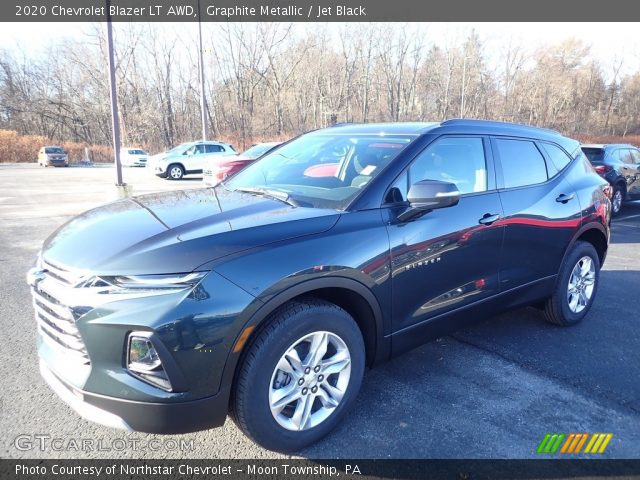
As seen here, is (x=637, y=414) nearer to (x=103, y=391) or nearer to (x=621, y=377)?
(x=621, y=377)

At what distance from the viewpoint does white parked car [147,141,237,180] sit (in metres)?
20.5

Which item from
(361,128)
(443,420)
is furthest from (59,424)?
(361,128)

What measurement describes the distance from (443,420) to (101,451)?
6.61ft

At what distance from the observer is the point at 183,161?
68.0 feet

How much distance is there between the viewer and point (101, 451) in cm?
245

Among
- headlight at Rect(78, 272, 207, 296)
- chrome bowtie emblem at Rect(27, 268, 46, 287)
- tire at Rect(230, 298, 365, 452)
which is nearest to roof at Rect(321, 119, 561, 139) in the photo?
tire at Rect(230, 298, 365, 452)

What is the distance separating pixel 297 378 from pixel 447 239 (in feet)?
4.42

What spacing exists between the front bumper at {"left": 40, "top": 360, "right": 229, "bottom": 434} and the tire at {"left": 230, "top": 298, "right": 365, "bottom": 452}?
148mm

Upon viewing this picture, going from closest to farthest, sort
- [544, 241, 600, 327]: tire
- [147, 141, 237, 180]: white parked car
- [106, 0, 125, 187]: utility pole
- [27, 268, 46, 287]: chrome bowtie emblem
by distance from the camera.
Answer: [27, 268, 46, 287]: chrome bowtie emblem, [544, 241, 600, 327]: tire, [106, 0, 125, 187]: utility pole, [147, 141, 237, 180]: white parked car

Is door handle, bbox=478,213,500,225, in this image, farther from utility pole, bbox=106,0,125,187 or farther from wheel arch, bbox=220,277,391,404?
utility pole, bbox=106,0,125,187

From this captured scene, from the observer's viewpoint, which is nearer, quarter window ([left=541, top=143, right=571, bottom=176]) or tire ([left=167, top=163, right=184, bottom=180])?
quarter window ([left=541, top=143, right=571, bottom=176])

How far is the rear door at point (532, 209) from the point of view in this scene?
3455 millimetres

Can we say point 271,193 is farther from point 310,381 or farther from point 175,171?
point 175,171

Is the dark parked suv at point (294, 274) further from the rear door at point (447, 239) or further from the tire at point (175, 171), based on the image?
the tire at point (175, 171)
